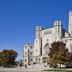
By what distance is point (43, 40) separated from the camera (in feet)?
430

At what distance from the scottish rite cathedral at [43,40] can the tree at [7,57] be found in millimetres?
17394

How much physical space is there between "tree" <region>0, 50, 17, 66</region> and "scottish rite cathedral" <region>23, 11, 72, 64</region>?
1739 cm

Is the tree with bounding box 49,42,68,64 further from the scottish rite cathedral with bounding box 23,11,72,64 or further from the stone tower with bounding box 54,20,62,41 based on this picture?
the stone tower with bounding box 54,20,62,41

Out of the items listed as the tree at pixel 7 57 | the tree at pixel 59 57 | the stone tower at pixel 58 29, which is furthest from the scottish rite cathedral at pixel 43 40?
the tree at pixel 59 57

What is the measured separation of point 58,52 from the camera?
89.9 metres

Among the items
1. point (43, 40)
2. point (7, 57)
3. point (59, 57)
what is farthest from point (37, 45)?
point (59, 57)

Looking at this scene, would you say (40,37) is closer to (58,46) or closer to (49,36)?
(49,36)

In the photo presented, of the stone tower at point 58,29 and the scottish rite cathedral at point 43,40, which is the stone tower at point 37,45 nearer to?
the scottish rite cathedral at point 43,40

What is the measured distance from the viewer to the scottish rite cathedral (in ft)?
407

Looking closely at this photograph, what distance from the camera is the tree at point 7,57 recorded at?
110381 millimetres

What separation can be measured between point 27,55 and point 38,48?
273 inches

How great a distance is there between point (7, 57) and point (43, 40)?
83.7ft

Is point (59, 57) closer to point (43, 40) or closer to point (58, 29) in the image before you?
point (58, 29)

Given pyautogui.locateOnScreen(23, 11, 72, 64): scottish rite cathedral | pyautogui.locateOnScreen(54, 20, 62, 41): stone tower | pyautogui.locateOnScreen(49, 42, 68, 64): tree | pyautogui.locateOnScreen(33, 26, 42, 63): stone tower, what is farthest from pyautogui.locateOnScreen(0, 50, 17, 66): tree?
pyautogui.locateOnScreen(49, 42, 68, 64): tree
